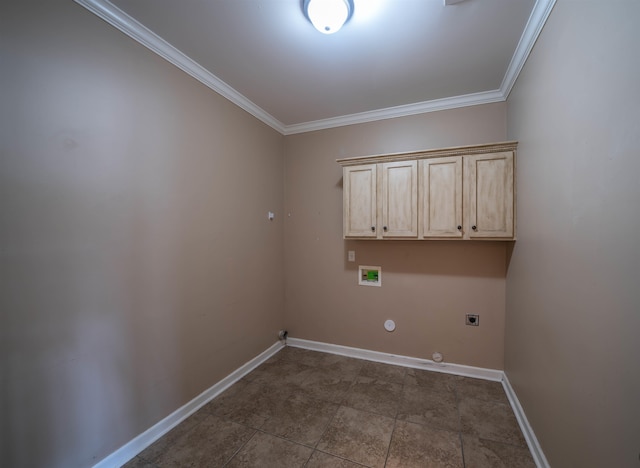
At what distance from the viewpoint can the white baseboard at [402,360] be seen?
8.16 feet

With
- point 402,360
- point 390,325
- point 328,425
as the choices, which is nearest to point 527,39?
point 390,325

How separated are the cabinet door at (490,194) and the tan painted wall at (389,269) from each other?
36cm

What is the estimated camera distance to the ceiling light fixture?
1.44m

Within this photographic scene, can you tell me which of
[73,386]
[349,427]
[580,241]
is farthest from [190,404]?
[580,241]

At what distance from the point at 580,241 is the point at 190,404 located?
2.69 meters

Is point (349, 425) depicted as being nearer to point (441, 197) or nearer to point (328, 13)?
point (441, 197)

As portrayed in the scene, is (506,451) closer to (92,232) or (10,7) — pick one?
(92,232)

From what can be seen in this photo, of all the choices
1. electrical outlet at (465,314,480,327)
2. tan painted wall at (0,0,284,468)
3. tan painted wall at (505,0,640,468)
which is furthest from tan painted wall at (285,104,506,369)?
tan painted wall at (0,0,284,468)

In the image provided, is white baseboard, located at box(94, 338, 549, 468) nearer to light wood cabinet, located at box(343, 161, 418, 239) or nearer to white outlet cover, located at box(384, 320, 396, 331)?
white outlet cover, located at box(384, 320, 396, 331)

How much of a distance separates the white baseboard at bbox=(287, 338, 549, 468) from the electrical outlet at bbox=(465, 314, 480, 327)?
1.40ft

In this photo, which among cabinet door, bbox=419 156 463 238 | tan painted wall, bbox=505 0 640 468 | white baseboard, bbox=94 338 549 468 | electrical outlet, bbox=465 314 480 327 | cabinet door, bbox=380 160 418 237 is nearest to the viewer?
tan painted wall, bbox=505 0 640 468

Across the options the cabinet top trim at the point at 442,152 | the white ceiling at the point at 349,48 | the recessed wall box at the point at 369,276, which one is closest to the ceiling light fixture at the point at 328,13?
→ the white ceiling at the point at 349,48

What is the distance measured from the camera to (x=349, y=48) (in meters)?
1.85

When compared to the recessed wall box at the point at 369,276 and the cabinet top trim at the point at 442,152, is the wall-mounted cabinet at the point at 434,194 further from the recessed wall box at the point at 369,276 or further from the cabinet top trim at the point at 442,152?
the recessed wall box at the point at 369,276
